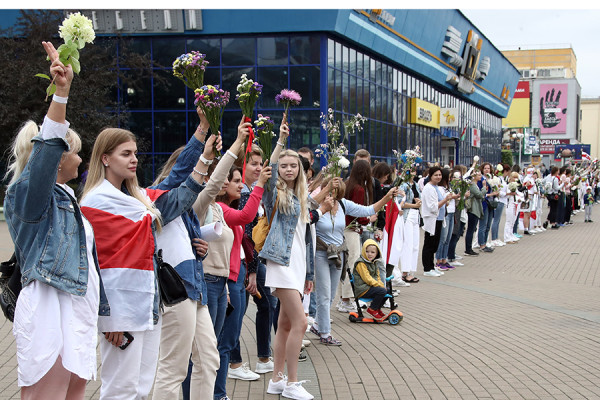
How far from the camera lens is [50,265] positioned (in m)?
2.90

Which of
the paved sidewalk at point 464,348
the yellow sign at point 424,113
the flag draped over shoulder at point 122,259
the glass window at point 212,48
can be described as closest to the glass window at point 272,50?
the glass window at point 212,48

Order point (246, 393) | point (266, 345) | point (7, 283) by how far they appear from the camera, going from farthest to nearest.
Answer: point (266, 345)
point (246, 393)
point (7, 283)

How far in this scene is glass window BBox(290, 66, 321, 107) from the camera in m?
26.2

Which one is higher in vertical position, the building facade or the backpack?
the building facade

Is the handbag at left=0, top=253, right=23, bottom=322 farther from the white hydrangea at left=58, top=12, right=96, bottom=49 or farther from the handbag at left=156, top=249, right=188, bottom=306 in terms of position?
the white hydrangea at left=58, top=12, right=96, bottom=49

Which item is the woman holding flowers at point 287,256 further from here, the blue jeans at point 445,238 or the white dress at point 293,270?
the blue jeans at point 445,238

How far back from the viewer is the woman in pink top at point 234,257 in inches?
189

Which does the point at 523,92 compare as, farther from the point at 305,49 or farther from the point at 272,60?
the point at 272,60

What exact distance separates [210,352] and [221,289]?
1.71 feet

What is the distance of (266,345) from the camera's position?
598cm

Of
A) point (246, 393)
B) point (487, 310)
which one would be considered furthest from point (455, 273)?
point (246, 393)

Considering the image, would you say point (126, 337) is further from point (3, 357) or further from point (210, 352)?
point (3, 357)

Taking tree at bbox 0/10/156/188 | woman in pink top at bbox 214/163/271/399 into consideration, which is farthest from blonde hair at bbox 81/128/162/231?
tree at bbox 0/10/156/188

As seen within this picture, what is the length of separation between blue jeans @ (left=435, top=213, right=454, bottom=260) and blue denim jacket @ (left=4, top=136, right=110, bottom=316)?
10754mm
